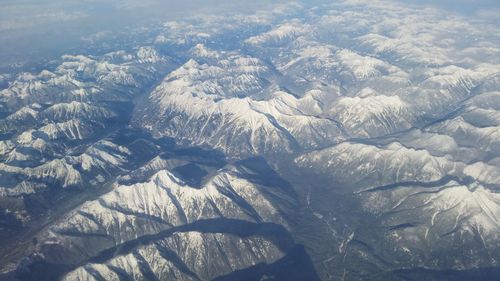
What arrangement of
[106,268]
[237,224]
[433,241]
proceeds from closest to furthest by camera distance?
[106,268] → [433,241] → [237,224]

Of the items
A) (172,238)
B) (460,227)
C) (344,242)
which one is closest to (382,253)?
(344,242)

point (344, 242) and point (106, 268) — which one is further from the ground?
point (106, 268)

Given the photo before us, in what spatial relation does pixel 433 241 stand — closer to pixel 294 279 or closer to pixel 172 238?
pixel 294 279

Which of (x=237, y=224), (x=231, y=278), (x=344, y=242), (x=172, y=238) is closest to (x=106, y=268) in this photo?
(x=172, y=238)

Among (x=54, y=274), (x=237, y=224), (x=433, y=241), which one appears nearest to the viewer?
(x=54, y=274)

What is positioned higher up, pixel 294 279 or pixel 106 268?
pixel 106 268

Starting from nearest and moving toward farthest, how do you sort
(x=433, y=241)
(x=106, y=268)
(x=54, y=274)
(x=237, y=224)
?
1. (x=106, y=268)
2. (x=54, y=274)
3. (x=433, y=241)
4. (x=237, y=224)

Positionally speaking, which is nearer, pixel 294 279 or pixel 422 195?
pixel 294 279

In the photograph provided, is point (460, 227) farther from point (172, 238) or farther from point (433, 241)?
point (172, 238)

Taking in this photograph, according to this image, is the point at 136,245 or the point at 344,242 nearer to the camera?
the point at 136,245
